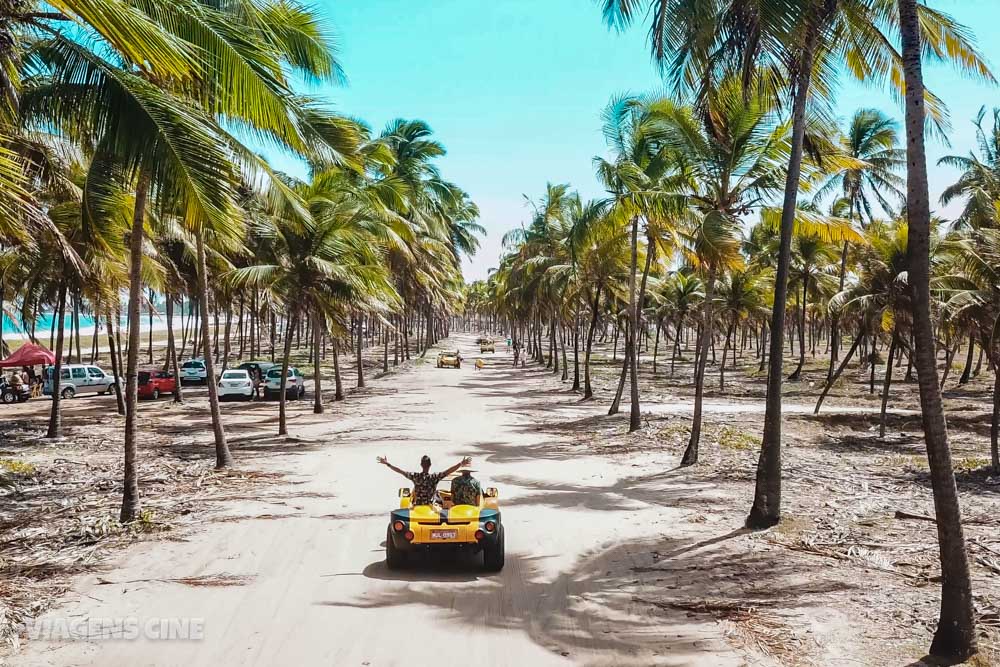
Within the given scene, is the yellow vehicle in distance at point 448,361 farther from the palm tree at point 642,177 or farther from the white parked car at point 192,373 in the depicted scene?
the palm tree at point 642,177

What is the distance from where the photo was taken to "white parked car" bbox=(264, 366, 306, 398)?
28.7 meters

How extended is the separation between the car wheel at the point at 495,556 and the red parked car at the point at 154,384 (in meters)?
24.8

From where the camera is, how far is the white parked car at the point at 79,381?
97.2 feet

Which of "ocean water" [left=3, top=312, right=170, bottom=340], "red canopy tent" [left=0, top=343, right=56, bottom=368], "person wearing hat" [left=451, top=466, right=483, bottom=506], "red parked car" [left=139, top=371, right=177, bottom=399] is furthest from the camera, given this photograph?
"red parked car" [left=139, top=371, right=177, bottom=399]

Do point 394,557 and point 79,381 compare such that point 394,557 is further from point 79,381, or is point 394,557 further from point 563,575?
point 79,381

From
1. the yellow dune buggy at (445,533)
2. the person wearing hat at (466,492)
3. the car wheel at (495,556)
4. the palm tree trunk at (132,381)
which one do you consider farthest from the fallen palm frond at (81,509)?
the car wheel at (495,556)

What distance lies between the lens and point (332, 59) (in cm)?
1077

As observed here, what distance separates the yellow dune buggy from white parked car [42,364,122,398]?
87.7 ft

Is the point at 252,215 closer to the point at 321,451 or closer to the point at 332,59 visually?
the point at 321,451

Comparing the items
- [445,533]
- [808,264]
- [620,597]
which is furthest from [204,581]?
[808,264]

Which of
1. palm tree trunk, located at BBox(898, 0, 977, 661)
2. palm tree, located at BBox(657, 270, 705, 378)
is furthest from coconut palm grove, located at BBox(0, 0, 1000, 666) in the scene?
palm tree, located at BBox(657, 270, 705, 378)

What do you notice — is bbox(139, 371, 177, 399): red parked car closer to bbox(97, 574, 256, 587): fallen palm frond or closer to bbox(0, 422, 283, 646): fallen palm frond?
bbox(0, 422, 283, 646): fallen palm frond

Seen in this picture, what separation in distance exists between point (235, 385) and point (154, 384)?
4.20m

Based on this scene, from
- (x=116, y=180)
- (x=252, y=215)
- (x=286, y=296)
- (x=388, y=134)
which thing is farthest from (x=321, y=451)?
(x=388, y=134)
